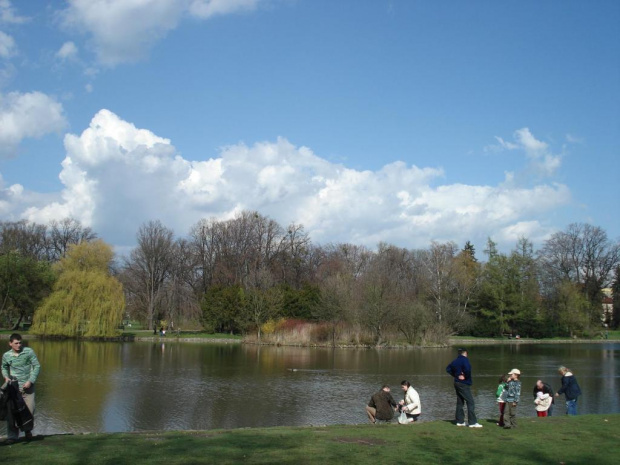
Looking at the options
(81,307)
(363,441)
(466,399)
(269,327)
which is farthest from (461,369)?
(81,307)

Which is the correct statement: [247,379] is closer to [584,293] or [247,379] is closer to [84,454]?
[84,454]

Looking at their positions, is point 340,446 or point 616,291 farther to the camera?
point 616,291

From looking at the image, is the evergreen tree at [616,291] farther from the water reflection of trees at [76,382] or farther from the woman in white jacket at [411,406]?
the woman in white jacket at [411,406]

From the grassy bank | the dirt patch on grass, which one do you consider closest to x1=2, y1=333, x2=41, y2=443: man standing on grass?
the grassy bank

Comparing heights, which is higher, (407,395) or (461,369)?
(461,369)

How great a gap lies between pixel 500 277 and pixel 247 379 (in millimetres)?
47410

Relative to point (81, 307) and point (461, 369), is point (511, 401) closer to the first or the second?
point (461, 369)

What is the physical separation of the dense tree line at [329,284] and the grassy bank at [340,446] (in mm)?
37338

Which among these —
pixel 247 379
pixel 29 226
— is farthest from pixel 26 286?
pixel 247 379

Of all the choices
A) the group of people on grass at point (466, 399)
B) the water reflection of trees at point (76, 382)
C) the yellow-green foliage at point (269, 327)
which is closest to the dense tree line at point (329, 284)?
the yellow-green foliage at point (269, 327)

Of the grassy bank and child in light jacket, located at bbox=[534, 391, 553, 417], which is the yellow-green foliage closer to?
child in light jacket, located at bbox=[534, 391, 553, 417]

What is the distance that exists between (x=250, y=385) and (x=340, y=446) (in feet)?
51.7

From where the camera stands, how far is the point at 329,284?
5109 centimetres

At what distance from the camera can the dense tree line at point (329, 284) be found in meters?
50.3
